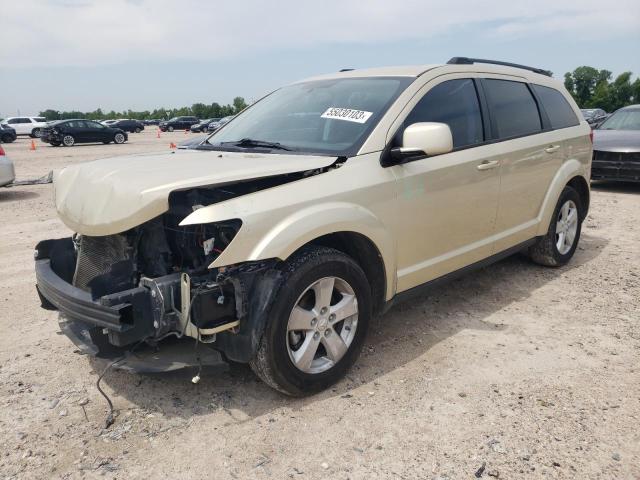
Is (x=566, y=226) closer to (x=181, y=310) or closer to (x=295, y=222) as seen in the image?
(x=295, y=222)

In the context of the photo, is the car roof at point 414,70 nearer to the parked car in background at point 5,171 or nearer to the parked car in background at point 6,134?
the parked car in background at point 5,171

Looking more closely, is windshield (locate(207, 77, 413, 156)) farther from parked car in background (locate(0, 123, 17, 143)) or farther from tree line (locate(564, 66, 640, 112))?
tree line (locate(564, 66, 640, 112))

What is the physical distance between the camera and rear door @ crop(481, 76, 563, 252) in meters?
4.32

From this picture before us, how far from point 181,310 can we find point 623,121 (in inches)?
441

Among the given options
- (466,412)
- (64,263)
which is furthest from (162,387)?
(466,412)

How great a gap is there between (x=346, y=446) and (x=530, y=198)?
2990 mm

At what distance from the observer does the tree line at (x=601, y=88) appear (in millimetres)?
69000

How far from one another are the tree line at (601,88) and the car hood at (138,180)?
70.9 m

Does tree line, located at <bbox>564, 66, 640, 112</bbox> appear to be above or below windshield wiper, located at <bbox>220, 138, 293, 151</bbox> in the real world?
above

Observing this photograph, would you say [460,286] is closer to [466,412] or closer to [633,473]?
[466,412]

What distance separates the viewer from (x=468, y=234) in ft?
13.2

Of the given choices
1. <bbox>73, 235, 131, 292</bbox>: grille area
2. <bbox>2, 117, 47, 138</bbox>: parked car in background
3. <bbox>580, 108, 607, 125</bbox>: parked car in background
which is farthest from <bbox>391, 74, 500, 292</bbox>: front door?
<bbox>2, 117, 47, 138</bbox>: parked car in background

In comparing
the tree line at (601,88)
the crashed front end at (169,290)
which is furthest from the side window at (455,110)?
the tree line at (601,88)

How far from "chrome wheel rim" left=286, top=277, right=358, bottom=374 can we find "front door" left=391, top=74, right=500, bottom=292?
52cm
